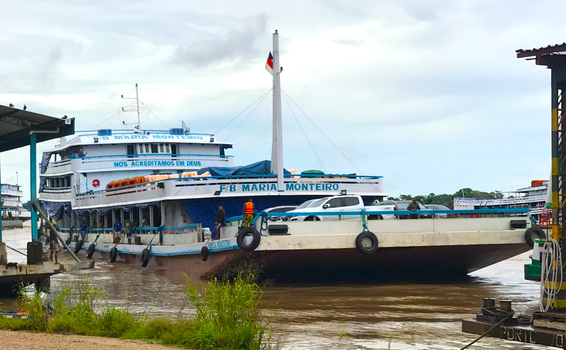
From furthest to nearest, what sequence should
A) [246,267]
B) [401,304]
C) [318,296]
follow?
[246,267]
[318,296]
[401,304]

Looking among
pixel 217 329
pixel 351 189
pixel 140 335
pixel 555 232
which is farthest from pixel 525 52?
pixel 351 189

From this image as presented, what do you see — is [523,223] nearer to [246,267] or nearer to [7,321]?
[246,267]

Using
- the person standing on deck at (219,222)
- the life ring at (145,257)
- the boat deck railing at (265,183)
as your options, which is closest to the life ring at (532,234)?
the boat deck railing at (265,183)

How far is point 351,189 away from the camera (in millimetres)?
22078

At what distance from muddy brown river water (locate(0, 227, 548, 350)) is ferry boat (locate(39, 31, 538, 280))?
738mm

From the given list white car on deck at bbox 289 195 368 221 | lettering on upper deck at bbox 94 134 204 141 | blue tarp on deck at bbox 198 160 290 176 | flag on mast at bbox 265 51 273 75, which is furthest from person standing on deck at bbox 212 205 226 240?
lettering on upper deck at bbox 94 134 204 141

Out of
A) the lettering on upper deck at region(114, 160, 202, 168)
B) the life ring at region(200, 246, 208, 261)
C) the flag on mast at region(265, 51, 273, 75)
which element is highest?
the flag on mast at region(265, 51, 273, 75)

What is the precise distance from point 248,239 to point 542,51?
9.83 m

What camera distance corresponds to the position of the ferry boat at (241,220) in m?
16.9

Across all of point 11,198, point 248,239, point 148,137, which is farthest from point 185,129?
point 11,198

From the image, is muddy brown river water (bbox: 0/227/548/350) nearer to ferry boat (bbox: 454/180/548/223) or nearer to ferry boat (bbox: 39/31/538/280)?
ferry boat (bbox: 39/31/538/280)

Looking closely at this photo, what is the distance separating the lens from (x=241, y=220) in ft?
58.7

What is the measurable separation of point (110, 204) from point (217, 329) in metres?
18.8

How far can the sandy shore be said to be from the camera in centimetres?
869
